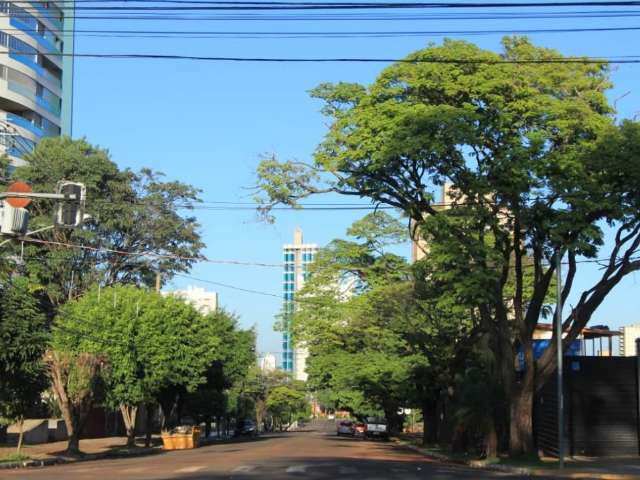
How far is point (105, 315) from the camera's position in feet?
135

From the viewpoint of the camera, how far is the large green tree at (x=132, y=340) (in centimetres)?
4000

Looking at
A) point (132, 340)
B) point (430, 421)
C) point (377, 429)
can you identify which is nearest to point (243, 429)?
point (377, 429)

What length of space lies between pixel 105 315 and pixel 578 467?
2441 cm

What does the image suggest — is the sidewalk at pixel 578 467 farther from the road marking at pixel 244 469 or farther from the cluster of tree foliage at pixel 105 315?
the cluster of tree foliage at pixel 105 315

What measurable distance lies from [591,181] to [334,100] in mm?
9671

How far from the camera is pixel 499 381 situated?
33031 mm

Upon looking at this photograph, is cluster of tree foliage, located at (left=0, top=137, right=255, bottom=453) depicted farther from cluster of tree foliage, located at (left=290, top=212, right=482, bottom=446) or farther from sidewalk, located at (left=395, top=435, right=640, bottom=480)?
A: sidewalk, located at (left=395, top=435, right=640, bottom=480)

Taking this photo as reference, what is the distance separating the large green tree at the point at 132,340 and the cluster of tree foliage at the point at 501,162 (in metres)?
16.2

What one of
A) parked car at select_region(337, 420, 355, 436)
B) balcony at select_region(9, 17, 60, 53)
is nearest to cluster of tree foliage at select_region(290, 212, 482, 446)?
parked car at select_region(337, 420, 355, 436)

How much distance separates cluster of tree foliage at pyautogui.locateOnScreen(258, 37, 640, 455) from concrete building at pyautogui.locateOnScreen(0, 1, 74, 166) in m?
45.1

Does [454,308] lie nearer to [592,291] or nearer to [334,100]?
[592,291]

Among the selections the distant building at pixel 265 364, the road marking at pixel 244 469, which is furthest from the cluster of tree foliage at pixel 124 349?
the distant building at pixel 265 364

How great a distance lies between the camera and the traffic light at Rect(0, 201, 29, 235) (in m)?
16.7

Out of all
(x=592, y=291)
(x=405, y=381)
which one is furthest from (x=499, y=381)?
(x=405, y=381)
